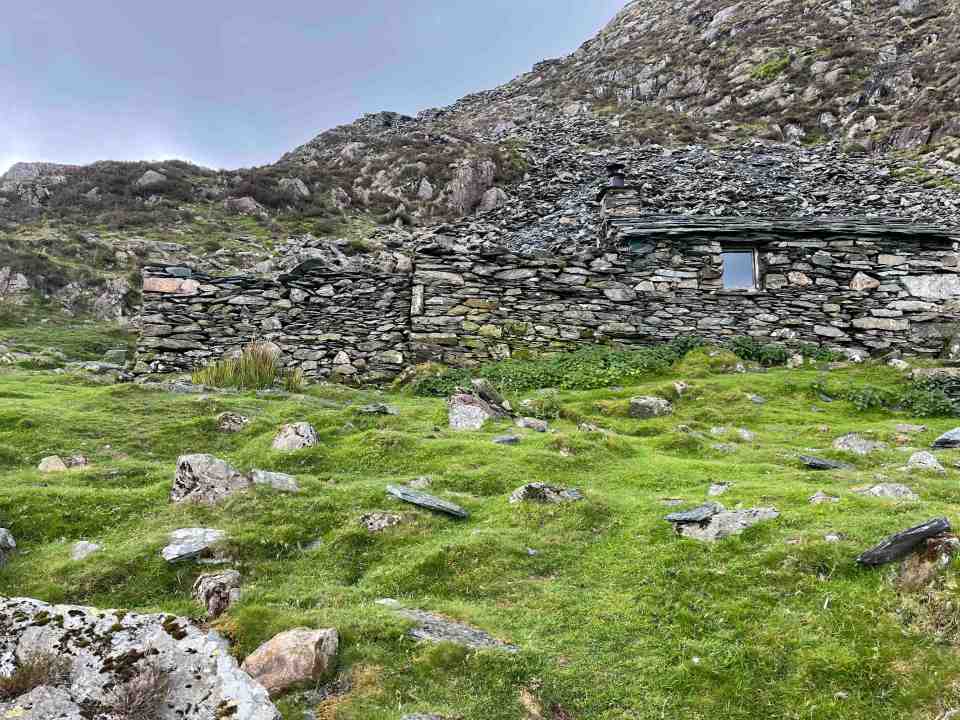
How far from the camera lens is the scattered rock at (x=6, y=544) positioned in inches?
200

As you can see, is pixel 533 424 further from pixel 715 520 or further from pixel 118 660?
pixel 118 660

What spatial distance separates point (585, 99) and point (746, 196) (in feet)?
110

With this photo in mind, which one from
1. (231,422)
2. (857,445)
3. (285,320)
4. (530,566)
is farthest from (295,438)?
(857,445)

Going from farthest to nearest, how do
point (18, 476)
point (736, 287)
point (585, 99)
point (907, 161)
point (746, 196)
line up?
point (585, 99)
point (907, 161)
point (746, 196)
point (736, 287)
point (18, 476)

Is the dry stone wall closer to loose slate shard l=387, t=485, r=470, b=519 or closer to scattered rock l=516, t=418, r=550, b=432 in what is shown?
scattered rock l=516, t=418, r=550, b=432

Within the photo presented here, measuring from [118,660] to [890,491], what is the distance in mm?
6804

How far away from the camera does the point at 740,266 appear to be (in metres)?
15.7

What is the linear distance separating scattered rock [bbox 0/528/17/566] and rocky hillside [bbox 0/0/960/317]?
41.6 feet

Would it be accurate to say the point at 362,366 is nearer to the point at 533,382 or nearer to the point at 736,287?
the point at 533,382

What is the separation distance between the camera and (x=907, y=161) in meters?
27.3

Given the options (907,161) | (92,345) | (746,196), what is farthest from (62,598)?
(907,161)

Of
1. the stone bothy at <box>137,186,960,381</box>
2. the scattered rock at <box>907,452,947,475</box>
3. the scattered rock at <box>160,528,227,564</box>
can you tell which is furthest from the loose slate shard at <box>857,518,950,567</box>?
the stone bothy at <box>137,186,960,381</box>

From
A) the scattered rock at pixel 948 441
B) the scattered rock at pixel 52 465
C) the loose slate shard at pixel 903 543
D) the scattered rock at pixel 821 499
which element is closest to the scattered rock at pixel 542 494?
the scattered rock at pixel 821 499

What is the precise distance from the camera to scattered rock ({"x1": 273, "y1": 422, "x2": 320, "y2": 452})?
7.91 meters
